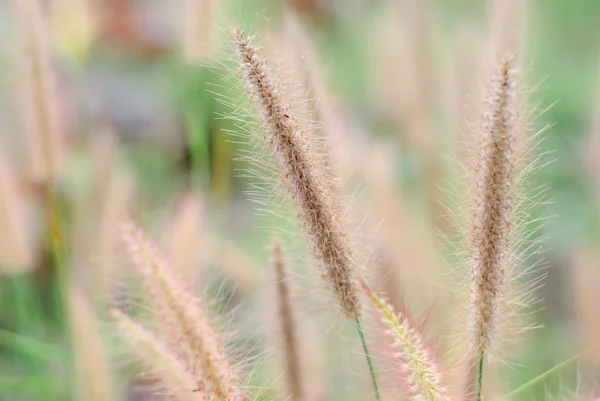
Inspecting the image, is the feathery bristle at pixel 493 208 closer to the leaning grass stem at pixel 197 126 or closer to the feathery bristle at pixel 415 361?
the feathery bristle at pixel 415 361

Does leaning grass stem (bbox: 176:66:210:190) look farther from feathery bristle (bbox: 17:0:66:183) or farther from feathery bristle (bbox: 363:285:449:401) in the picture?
feathery bristle (bbox: 363:285:449:401)

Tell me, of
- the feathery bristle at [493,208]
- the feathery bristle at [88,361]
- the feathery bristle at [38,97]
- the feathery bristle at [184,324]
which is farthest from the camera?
the feathery bristle at [38,97]

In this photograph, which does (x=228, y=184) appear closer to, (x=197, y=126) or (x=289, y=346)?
(x=197, y=126)

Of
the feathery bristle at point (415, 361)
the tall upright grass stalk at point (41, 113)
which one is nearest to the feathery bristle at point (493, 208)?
the feathery bristle at point (415, 361)

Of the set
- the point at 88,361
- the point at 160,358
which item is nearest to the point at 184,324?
the point at 160,358

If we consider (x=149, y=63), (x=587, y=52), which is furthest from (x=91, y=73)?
(x=587, y=52)

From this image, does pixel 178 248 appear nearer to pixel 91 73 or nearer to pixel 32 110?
pixel 32 110

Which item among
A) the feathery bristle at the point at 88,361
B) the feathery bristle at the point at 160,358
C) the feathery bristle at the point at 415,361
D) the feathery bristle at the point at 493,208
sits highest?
the feathery bristle at the point at 493,208
